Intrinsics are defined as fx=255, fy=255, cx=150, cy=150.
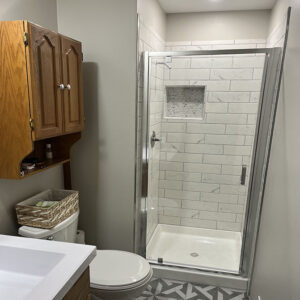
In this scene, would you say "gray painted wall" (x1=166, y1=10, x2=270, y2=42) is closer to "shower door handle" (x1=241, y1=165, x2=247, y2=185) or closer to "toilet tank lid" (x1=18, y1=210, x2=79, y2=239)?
"shower door handle" (x1=241, y1=165, x2=247, y2=185)

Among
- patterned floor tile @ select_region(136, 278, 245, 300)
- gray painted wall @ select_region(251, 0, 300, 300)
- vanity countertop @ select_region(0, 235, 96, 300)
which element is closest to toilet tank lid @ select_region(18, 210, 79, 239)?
vanity countertop @ select_region(0, 235, 96, 300)

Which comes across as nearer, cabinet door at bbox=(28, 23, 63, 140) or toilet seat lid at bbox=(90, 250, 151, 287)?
cabinet door at bbox=(28, 23, 63, 140)

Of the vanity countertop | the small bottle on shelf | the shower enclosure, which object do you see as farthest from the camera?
the shower enclosure

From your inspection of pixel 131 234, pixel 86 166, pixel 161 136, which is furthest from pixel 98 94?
pixel 131 234

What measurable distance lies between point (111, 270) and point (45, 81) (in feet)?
3.97

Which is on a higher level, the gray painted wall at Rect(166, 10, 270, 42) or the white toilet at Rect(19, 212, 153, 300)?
the gray painted wall at Rect(166, 10, 270, 42)

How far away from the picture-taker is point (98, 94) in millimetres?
1966

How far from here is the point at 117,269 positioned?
1619 mm

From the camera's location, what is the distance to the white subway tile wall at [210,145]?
7.89 ft

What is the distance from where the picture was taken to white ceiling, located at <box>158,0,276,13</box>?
2355 millimetres

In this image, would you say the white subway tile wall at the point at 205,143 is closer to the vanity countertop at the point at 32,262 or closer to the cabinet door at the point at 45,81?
the cabinet door at the point at 45,81

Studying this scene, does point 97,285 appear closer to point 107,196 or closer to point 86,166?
point 107,196

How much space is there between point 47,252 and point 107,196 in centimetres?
99

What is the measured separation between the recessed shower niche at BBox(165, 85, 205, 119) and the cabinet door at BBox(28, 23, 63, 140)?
4.21 feet
